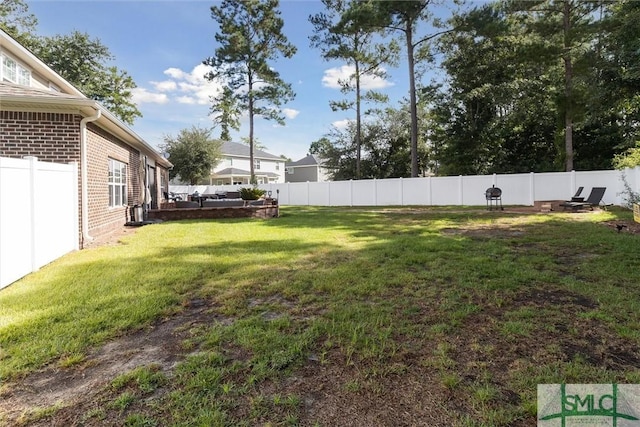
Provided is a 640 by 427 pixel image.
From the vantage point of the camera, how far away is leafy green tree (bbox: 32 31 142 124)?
90.7 feet

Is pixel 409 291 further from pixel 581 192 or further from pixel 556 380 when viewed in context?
pixel 581 192

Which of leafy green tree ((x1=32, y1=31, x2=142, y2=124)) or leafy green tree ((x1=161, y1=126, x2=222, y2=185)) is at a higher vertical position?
leafy green tree ((x1=32, y1=31, x2=142, y2=124))

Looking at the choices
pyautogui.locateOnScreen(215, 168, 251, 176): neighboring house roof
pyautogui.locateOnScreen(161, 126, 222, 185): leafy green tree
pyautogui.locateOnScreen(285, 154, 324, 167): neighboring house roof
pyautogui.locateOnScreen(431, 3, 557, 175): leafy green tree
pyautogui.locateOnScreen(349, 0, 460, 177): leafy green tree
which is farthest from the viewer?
pyautogui.locateOnScreen(285, 154, 324, 167): neighboring house roof

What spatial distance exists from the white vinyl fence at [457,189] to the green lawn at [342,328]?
1093cm

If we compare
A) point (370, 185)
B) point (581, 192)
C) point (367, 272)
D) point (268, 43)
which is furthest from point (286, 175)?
point (367, 272)

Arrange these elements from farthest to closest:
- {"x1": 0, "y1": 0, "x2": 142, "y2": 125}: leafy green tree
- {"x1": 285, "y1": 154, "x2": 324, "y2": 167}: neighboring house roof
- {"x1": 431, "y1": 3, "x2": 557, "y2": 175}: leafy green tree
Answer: {"x1": 285, "y1": 154, "x2": 324, "y2": 167}: neighboring house roof < {"x1": 0, "y1": 0, "x2": 142, "y2": 125}: leafy green tree < {"x1": 431, "y1": 3, "x2": 557, "y2": 175}: leafy green tree

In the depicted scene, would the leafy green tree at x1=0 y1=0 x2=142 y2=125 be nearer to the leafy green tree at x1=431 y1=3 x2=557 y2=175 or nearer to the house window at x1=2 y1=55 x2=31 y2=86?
the house window at x1=2 y1=55 x2=31 y2=86

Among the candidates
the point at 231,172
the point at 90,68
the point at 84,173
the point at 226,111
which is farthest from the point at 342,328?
the point at 231,172

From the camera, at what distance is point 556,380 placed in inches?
87.5

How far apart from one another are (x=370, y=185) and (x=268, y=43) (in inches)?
501

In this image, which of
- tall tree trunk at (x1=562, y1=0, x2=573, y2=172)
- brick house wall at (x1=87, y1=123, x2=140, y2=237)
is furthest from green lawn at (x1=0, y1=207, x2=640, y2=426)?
tall tree trunk at (x1=562, y1=0, x2=573, y2=172)

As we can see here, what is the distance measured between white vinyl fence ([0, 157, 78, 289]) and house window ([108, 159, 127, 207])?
9.33 ft

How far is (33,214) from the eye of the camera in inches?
192

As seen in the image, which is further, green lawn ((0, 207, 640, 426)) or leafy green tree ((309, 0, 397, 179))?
leafy green tree ((309, 0, 397, 179))
